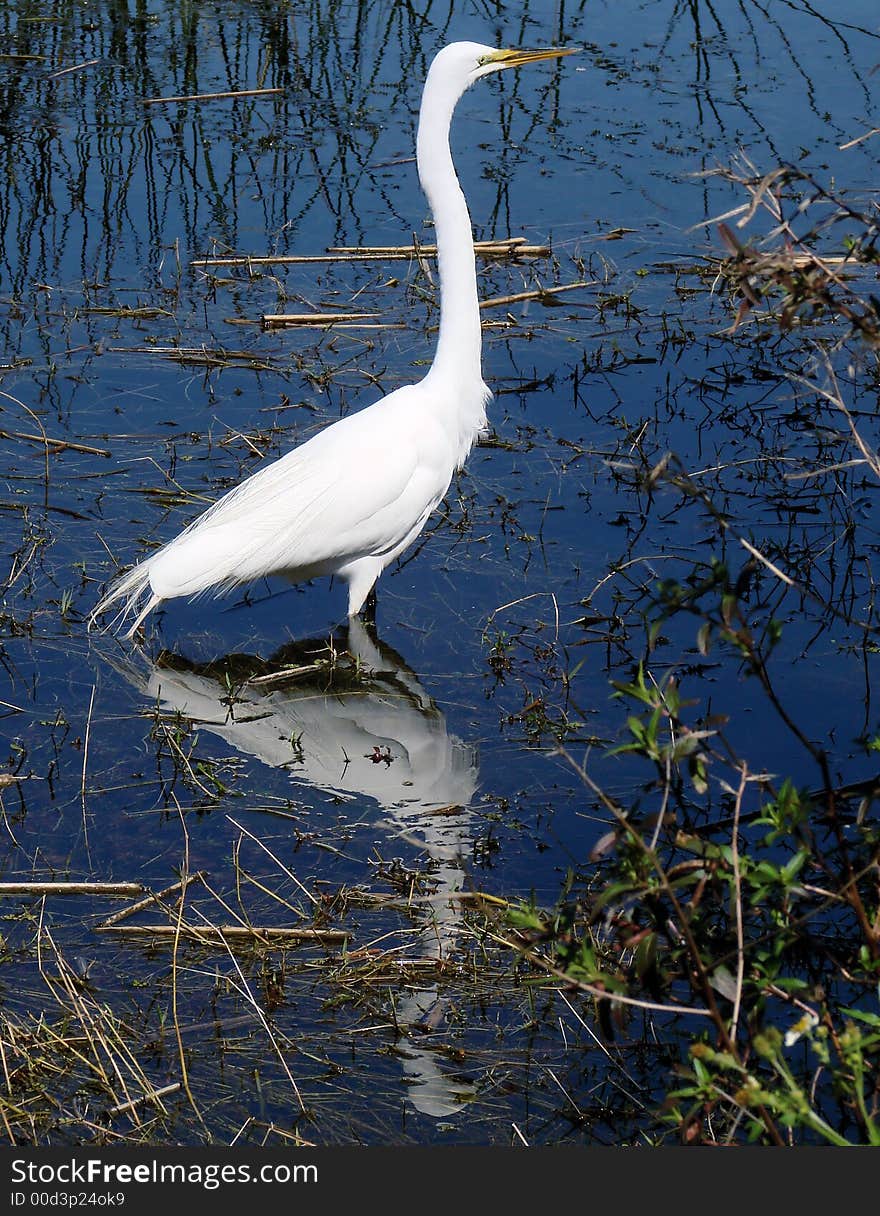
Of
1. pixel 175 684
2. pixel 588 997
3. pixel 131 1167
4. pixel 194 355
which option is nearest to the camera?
pixel 131 1167

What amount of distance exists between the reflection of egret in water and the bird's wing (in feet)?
0.86

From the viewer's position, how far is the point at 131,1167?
2.32m

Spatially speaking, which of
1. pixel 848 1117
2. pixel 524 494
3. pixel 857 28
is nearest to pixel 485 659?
pixel 524 494

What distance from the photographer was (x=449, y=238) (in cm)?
466

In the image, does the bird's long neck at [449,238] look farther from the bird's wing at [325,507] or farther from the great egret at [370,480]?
the bird's wing at [325,507]

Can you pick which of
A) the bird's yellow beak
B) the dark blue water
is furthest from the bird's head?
the dark blue water

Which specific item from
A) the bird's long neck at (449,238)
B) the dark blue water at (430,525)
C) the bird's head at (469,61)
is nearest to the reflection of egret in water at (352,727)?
the dark blue water at (430,525)

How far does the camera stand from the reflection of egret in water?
3.78m

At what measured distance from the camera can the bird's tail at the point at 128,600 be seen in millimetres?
4469

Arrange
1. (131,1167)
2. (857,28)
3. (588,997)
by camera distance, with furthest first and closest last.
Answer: (857,28), (588,997), (131,1167)

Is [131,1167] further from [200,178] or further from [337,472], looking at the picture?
[200,178]

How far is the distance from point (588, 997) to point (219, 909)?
0.86 meters

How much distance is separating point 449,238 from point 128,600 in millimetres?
1455

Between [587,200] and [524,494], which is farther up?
[587,200]
